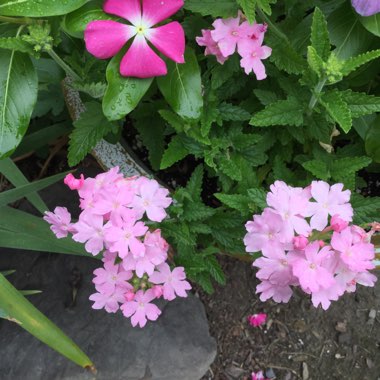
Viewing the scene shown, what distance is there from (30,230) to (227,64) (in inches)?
19.0

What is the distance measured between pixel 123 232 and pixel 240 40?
1.13 ft

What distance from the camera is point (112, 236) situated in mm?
750

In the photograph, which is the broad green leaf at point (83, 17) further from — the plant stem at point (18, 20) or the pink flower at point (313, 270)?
the pink flower at point (313, 270)

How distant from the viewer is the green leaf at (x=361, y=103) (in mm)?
840

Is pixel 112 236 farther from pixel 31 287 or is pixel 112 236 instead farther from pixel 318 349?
pixel 318 349

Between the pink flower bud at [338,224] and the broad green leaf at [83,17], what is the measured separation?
428mm

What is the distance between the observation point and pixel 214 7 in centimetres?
83

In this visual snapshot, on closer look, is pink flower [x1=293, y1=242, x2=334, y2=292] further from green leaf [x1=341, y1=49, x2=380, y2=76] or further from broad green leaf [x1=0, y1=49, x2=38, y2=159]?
broad green leaf [x1=0, y1=49, x2=38, y2=159]

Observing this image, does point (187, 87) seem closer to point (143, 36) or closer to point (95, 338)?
point (143, 36)

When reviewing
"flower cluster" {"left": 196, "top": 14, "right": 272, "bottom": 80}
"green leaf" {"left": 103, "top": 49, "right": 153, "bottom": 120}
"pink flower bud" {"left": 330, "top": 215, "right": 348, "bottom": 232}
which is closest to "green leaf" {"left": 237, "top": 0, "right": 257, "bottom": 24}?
"flower cluster" {"left": 196, "top": 14, "right": 272, "bottom": 80}

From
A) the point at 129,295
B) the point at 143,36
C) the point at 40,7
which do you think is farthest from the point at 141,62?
the point at 129,295

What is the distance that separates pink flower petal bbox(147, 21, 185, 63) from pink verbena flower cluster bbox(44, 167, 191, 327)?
185 mm

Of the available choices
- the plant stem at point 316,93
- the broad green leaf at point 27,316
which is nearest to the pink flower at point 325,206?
the plant stem at point 316,93

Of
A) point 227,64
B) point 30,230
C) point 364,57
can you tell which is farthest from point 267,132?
point 30,230
